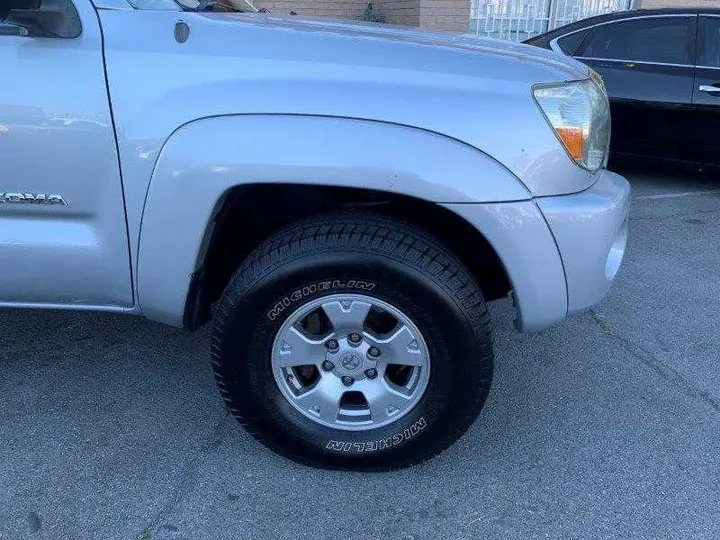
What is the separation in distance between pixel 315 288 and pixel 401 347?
0.36m

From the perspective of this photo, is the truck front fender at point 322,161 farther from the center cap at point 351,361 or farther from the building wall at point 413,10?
the building wall at point 413,10

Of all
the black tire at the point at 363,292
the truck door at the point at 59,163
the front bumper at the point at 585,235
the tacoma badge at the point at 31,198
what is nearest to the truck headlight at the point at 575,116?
the front bumper at the point at 585,235

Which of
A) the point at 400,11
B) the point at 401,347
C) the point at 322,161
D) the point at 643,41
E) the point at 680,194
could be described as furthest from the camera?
the point at 400,11

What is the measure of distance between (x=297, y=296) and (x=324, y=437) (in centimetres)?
55

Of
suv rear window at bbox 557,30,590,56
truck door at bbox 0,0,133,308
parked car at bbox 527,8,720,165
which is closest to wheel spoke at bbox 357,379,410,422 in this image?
truck door at bbox 0,0,133,308

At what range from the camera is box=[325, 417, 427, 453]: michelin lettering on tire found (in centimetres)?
235

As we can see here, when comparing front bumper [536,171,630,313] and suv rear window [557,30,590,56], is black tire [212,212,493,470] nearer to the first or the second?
front bumper [536,171,630,313]

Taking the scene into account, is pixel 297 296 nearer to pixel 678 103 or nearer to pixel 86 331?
pixel 86 331

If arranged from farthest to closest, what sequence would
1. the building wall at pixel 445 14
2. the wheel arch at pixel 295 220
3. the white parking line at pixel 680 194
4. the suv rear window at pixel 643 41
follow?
the building wall at pixel 445 14 → the white parking line at pixel 680 194 → the suv rear window at pixel 643 41 → the wheel arch at pixel 295 220

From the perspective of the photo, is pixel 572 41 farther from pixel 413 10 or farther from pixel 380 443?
pixel 380 443

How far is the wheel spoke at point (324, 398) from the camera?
2.38 m

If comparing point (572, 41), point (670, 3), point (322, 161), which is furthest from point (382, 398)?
point (670, 3)

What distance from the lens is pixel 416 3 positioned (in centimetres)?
875

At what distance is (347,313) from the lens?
2.25 meters
